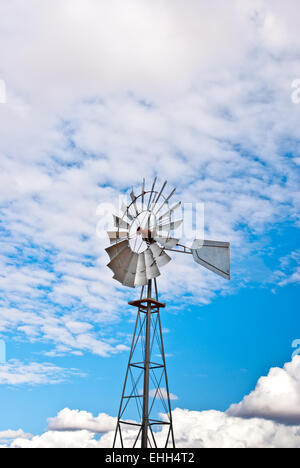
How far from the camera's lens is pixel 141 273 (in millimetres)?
22875

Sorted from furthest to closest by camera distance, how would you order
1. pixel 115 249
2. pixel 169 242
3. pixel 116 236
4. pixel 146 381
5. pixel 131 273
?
1. pixel 116 236
2. pixel 115 249
3. pixel 131 273
4. pixel 169 242
5. pixel 146 381

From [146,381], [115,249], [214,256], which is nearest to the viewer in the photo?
[146,381]

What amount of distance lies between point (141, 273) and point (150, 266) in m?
0.58

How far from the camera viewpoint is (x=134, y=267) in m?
23.1

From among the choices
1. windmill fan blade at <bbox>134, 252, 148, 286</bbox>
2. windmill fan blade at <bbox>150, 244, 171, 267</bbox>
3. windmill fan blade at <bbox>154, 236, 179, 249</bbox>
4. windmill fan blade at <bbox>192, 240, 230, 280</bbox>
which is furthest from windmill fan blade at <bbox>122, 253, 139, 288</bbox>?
windmill fan blade at <bbox>192, 240, 230, 280</bbox>

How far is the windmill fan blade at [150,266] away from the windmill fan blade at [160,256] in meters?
0.24

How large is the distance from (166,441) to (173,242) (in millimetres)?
8620

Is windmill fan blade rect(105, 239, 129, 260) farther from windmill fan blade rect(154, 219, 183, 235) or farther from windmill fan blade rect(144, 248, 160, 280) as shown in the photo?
windmill fan blade rect(154, 219, 183, 235)

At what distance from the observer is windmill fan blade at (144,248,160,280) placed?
881 inches

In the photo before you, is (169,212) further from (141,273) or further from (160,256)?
(141,273)

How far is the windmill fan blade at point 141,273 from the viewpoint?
22.7 m

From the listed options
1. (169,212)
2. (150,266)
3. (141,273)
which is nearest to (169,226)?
(169,212)
